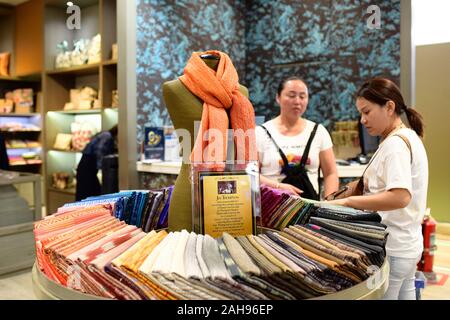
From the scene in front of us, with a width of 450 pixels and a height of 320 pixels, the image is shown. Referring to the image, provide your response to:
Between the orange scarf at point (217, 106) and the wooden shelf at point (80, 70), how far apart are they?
4385 mm

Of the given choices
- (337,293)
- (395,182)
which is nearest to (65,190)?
(395,182)

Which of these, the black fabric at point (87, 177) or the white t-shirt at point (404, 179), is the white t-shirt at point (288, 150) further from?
the black fabric at point (87, 177)

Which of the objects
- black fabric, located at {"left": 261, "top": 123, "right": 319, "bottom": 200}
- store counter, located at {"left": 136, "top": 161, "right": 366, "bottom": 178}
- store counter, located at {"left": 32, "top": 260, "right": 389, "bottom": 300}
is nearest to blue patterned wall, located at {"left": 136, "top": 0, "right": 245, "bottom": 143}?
store counter, located at {"left": 136, "top": 161, "right": 366, "bottom": 178}

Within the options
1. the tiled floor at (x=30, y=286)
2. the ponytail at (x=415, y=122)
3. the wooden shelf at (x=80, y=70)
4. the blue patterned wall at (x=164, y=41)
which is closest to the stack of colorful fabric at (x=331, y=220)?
the ponytail at (x=415, y=122)

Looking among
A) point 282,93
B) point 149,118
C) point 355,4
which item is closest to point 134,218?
point 282,93

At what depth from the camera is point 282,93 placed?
285 centimetres

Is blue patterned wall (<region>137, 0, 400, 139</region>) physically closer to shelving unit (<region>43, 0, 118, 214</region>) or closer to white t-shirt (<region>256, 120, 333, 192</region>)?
shelving unit (<region>43, 0, 118, 214</region>)

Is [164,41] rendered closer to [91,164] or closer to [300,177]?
[91,164]

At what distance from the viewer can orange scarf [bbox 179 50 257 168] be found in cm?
149

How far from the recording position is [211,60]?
5.29 ft

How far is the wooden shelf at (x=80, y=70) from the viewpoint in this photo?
5.73 m

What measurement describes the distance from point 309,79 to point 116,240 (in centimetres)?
500

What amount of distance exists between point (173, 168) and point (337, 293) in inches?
129
